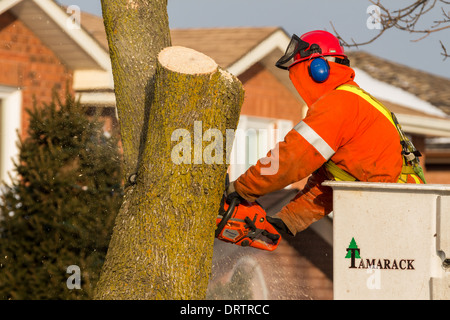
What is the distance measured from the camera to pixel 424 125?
48.1ft

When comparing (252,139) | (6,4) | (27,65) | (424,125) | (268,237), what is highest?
(424,125)

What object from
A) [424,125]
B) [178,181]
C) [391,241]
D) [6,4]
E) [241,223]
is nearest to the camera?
[391,241]

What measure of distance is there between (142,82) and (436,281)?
7.22ft

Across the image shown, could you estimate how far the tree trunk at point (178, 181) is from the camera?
150 inches

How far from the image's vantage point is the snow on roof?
16.8 metres

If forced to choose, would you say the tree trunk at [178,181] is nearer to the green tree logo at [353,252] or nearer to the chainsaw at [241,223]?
the chainsaw at [241,223]

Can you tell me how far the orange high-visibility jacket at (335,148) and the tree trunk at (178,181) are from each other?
28cm

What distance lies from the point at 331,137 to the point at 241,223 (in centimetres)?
79

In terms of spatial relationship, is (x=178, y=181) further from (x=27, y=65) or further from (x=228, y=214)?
(x=27, y=65)

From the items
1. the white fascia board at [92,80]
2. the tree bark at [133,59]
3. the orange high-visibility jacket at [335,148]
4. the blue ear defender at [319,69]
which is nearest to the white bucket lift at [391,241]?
the orange high-visibility jacket at [335,148]

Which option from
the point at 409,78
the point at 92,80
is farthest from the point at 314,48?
the point at 409,78

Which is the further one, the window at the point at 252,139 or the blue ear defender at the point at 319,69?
the window at the point at 252,139

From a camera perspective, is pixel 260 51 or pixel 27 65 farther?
pixel 260 51
